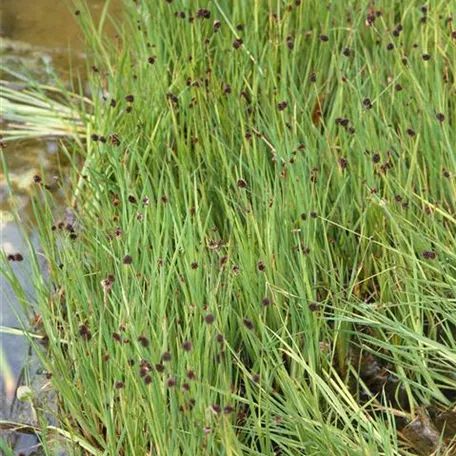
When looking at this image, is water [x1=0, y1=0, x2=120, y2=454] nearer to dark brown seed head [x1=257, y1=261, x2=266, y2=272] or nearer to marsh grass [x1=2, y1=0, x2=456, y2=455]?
marsh grass [x1=2, y1=0, x2=456, y2=455]

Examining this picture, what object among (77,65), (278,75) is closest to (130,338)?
(278,75)

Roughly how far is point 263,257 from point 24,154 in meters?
1.48

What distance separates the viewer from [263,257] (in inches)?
90.0

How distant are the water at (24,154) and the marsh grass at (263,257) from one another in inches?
6.2

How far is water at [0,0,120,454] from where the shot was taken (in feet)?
8.22

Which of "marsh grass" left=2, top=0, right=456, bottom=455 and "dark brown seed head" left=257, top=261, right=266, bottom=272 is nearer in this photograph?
"marsh grass" left=2, top=0, right=456, bottom=455

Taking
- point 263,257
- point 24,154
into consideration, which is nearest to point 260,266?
point 263,257

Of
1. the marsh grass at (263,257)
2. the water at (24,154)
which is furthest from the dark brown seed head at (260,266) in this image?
the water at (24,154)

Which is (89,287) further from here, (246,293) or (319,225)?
(319,225)

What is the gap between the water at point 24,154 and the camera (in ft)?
8.22

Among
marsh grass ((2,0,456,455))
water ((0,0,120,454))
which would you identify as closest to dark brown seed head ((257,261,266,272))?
marsh grass ((2,0,456,455))

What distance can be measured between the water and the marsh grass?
0.16 meters

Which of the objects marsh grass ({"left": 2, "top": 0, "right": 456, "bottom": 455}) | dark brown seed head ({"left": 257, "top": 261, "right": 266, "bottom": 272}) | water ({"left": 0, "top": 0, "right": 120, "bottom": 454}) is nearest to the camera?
marsh grass ({"left": 2, "top": 0, "right": 456, "bottom": 455})

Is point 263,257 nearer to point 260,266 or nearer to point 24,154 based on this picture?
point 260,266
